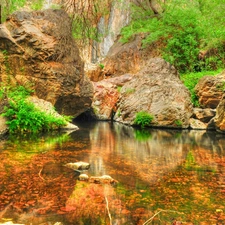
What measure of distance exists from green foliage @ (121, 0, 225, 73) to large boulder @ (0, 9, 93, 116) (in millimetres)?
8981

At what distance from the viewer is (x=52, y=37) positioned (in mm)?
13445

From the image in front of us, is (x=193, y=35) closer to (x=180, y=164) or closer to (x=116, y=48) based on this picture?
(x=116, y=48)

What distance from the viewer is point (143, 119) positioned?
1466 centimetres

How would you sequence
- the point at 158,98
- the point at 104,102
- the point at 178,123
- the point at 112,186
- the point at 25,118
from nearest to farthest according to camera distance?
the point at 112,186 < the point at 25,118 < the point at 178,123 < the point at 158,98 < the point at 104,102

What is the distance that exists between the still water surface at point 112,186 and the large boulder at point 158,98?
19.0 ft

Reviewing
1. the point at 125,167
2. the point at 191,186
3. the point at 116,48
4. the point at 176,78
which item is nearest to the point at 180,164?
the point at 125,167

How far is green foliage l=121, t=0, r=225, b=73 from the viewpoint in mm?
19516

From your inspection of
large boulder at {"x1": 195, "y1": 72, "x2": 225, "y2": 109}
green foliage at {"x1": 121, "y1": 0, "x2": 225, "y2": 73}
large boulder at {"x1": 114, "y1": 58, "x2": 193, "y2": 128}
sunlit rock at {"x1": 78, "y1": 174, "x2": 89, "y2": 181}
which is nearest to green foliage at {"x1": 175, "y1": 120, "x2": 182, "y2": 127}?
large boulder at {"x1": 114, "y1": 58, "x2": 193, "y2": 128}

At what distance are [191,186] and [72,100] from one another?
968 cm

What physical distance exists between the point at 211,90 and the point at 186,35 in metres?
6.80

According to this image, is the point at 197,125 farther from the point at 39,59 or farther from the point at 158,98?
the point at 39,59

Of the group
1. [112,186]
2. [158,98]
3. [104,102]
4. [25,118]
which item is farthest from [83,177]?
[104,102]

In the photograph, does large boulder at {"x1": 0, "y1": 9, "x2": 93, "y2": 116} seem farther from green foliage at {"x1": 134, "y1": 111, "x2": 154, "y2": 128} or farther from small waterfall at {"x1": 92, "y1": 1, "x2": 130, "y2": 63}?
small waterfall at {"x1": 92, "y1": 1, "x2": 130, "y2": 63}

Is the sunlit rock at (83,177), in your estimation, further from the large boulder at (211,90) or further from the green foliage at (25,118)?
the large boulder at (211,90)
